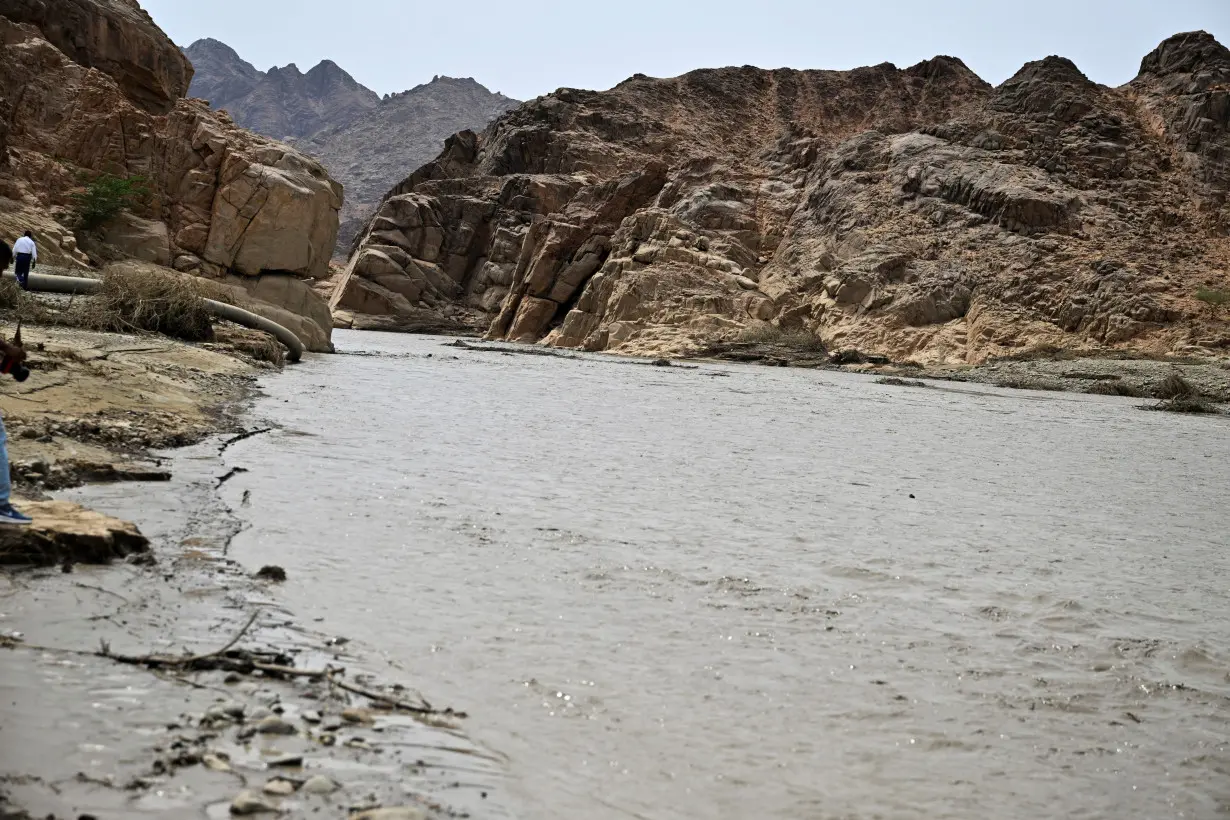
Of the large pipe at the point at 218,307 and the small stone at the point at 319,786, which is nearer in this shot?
the small stone at the point at 319,786

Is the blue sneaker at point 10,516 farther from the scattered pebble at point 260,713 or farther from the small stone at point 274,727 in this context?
the small stone at point 274,727

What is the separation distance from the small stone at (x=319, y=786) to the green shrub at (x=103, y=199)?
82.4ft

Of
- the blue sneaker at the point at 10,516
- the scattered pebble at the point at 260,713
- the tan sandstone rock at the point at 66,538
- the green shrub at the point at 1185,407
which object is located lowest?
the scattered pebble at the point at 260,713

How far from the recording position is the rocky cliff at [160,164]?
1061 inches

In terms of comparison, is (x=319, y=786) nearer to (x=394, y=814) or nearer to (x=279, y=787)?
(x=279, y=787)

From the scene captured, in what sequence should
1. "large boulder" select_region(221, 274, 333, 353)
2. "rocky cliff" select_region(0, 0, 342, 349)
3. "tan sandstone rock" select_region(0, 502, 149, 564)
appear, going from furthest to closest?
"rocky cliff" select_region(0, 0, 342, 349) → "large boulder" select_region(221, 274, 333, 353) → "tan sandstone rock" select_region(0, 502, 149, 564)

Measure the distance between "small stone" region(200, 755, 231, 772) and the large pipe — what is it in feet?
50.4

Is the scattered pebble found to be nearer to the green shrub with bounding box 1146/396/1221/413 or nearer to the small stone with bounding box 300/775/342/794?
the small stone with bounding box 300/775/342/794

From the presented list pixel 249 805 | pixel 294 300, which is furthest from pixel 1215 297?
pixel 249 805

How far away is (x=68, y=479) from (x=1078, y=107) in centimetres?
6106

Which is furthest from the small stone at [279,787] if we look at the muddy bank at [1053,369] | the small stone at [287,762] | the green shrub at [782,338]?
the green shrub at [782,338]

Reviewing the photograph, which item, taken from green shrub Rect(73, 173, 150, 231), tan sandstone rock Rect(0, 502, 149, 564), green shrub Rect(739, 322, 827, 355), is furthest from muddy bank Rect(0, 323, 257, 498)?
green shrub Rect(739, 322, 827, 355)

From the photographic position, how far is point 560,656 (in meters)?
4.42

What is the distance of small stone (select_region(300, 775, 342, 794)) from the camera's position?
295cm
